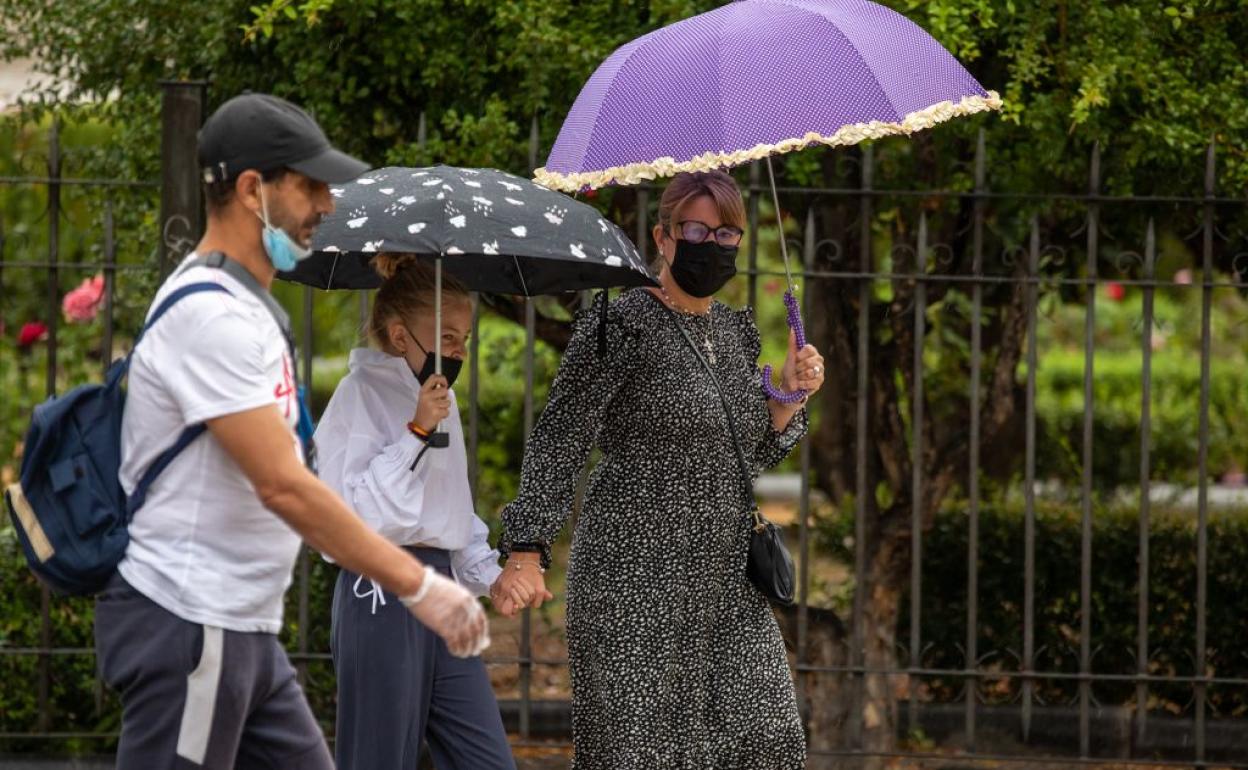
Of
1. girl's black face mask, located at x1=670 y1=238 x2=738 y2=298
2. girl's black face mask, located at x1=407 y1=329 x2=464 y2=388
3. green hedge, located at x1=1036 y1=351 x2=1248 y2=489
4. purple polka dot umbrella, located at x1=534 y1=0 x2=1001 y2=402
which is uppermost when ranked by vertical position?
purple polka dot umbrella, located at x1=534 y1=0 x2=1001 y2=402

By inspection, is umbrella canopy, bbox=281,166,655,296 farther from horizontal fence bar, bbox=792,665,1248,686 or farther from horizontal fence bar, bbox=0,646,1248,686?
horizontal fence bar, bbox=792,665,1248,686

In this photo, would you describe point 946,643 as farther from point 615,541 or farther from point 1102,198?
point 615,541

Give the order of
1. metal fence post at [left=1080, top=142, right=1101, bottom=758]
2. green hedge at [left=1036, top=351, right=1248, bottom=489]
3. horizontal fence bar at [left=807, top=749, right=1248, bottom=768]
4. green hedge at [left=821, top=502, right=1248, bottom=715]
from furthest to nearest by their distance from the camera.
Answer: green hedge at [left=1036, top=351, right=1248, bottom=489] < green hedge at [left=821, top=502, right=1248, bottom=715] < horizontal fence bar at [left=807, top=749, right=1248, bottom=768] < metal fence post at [left=1080, top=142, right=1101, bottom=758]

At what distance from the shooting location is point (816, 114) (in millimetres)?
3811

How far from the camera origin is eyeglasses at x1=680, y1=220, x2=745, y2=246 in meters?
4.04

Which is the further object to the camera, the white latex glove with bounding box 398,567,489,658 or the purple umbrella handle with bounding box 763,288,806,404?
the purple umbrella handle with bounding box 763,288,806,404

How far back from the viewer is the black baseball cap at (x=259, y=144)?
114 inches

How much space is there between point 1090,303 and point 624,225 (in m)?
1.65

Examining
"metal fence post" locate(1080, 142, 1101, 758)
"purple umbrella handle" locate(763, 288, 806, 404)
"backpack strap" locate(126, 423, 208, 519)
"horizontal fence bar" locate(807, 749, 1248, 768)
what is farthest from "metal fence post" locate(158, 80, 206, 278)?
"metal fence post" locate(1080, 142, 1101, 758)

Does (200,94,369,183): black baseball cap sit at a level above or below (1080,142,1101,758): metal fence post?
above

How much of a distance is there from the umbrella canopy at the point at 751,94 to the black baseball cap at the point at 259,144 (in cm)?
100

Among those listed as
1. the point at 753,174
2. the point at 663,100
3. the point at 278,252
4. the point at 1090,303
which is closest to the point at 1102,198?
the point at 1090,303

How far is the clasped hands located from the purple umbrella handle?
2.28 feet

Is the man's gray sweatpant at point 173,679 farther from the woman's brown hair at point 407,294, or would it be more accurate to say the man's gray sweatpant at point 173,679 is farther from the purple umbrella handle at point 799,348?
the purple umbrella handle at point 799,348
